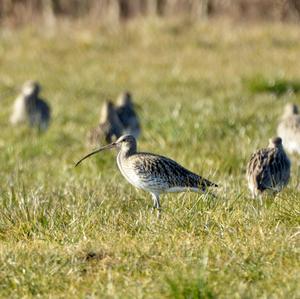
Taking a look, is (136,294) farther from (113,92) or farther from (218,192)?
(113,92)

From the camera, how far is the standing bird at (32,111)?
13192 mm

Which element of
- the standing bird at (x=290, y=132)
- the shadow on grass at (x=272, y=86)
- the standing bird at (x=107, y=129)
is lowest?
the shadow on grass at (x=272, y=86)

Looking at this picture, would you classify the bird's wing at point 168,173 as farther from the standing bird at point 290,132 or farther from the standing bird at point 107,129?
the standing bird at point 107,129

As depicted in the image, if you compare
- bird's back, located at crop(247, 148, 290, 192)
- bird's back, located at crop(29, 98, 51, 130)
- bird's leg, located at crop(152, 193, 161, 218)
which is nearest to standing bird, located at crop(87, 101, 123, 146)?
bird's back, located at crop(29, 98, 51, 130)

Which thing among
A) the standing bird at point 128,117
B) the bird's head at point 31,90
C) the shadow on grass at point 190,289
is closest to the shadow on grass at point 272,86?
the standing bird at point 128,117

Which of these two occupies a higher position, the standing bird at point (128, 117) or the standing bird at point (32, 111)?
the standing bird at point (128, 117)

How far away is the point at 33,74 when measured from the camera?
753 inches

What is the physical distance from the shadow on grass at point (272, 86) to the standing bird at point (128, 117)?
2946 mm

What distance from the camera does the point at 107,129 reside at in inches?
449

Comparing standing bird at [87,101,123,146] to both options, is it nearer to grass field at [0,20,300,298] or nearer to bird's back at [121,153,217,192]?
grass field at [0,20,300,298]

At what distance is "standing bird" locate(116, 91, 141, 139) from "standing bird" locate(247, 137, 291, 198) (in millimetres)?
3919

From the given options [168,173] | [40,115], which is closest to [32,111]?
[40,115]

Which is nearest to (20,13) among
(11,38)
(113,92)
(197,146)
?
(11,38)

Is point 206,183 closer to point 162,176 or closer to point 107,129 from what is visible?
point 162,176
